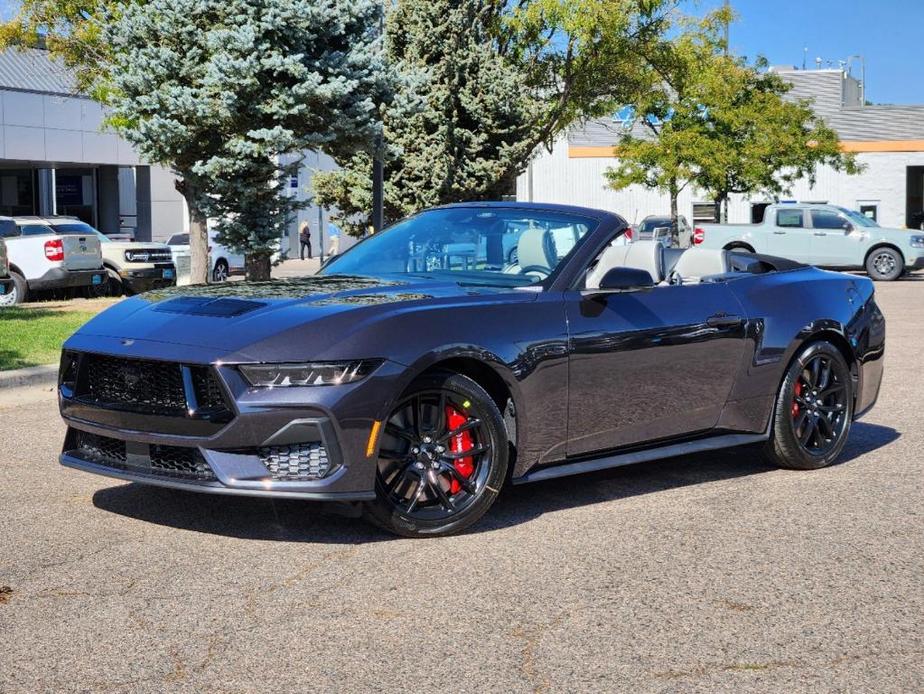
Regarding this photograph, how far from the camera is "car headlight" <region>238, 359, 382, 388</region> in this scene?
5.08 metres

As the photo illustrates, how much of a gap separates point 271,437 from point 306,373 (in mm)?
285

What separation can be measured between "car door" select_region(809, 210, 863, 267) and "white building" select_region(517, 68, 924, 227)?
23940 mm

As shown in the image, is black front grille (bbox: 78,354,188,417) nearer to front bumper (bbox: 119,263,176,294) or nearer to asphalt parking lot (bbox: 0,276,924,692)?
asphalt parking lot (bbox: 0,276,924,692)

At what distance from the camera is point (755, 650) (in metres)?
4.14

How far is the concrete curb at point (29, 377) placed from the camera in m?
10.6

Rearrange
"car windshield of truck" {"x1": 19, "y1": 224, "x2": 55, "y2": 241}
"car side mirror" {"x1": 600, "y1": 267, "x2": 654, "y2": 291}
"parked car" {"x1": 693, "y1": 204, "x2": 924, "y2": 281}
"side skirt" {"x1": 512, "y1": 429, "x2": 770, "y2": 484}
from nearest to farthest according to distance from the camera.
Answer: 1. "side skirt" {"x1": 512, "y1": 429, "x2": 770, "y2": 484}
2. "car side mirror" {"x1": 600, "y1": 267, "x2": 654, "y2": 291}
3. "car windshield of truck" {"x1": 19, "y1": 224, "x2": 55, "y2": 241}
4. "parked car" {"x1": 693, "y1": 204, "x2": 924, "y2": 281}

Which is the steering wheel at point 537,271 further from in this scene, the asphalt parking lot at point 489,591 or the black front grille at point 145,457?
the black front grille at point 145,457

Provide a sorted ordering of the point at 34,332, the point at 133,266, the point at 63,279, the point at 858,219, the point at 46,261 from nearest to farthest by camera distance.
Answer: the point at 34,332 → the point at 46,261 → the point at 63,279 → the point at 133,266 → the point at 858,219

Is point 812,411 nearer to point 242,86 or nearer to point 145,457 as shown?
point 145,457

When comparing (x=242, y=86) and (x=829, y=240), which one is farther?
(x=829, y=240)

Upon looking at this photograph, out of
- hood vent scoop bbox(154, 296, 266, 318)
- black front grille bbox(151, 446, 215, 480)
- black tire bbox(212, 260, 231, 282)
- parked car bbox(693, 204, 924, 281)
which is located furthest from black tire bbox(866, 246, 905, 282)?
black front grille bbox(151, 446, 215, 480)

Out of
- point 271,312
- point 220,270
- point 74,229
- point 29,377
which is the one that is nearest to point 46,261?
point 74,229

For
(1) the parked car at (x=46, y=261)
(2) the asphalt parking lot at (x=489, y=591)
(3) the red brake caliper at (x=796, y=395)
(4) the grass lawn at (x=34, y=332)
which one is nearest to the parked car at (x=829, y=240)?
(1) the parked car at (x=46, y=261)

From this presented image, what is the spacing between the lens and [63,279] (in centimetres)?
2203
